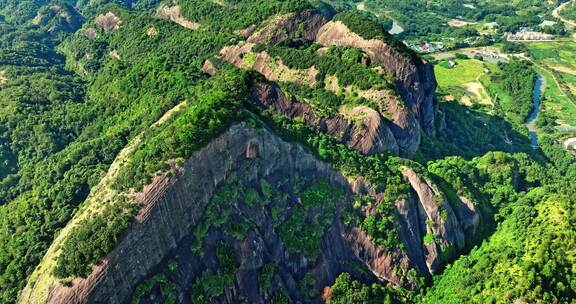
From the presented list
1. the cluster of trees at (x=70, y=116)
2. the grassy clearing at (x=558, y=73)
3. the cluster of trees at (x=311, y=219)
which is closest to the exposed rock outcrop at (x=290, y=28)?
the cluster of trees at (x=70, y=116)

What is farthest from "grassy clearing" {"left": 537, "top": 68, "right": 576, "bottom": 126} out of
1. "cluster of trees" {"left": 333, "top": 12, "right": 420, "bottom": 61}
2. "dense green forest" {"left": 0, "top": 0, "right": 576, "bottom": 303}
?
"cluster of trees" {"left": 333, "top": 12, "right": 420, "bottom": 61}

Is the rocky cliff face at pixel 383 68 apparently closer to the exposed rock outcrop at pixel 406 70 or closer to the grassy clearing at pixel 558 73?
the exposed rock outcrop at pixel 406 70

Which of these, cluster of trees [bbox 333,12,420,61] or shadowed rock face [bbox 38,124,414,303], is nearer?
shadowed rock face [bbox 38,124,414,303]

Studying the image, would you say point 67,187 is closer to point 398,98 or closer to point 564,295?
point 398,98

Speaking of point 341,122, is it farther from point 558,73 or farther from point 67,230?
point 558,73

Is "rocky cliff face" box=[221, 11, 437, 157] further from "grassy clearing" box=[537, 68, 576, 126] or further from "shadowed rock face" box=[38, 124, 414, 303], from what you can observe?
"grassy clearing" box=[537, 68, 576, 126]

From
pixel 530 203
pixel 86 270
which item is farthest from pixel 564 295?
pixel 86 270

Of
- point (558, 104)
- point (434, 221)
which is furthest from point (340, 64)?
point (558, 104)
